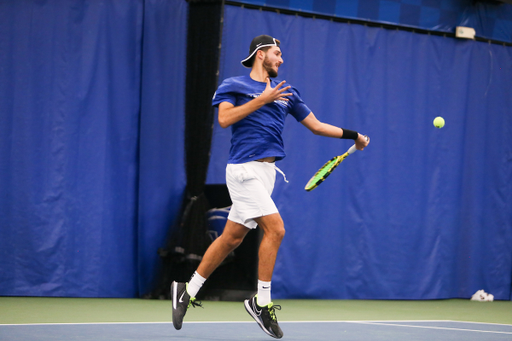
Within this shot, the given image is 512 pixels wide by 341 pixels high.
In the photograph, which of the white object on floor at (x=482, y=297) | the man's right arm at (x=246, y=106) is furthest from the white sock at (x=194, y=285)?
the white object on floor at (x=482, y=297)

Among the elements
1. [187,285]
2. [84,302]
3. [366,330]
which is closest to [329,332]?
[366,330]

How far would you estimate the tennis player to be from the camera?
3.36 m

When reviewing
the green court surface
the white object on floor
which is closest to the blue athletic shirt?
the green court surface

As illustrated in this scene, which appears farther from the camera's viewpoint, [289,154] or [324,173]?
[289,154]

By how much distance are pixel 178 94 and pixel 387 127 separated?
2368mm

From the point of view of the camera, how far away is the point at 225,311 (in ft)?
16.7

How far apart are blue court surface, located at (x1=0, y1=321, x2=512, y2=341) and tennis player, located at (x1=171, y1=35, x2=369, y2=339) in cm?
22

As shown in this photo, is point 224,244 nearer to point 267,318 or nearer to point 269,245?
point 269,245

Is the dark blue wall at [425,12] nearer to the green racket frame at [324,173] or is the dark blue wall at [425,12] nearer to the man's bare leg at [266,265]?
the green racket frame at [324,173]

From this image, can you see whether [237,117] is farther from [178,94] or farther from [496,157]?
[496,157]

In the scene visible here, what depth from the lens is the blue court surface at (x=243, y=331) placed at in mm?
3322

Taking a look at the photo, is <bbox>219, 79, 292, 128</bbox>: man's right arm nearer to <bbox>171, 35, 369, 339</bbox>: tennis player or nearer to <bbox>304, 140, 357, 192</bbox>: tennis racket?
<bbox>171, 35, 369, 339</bbox>: tennis player

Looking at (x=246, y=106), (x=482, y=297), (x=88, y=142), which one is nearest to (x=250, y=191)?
(x=246, y=106)

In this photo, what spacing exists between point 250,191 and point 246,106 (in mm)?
464
